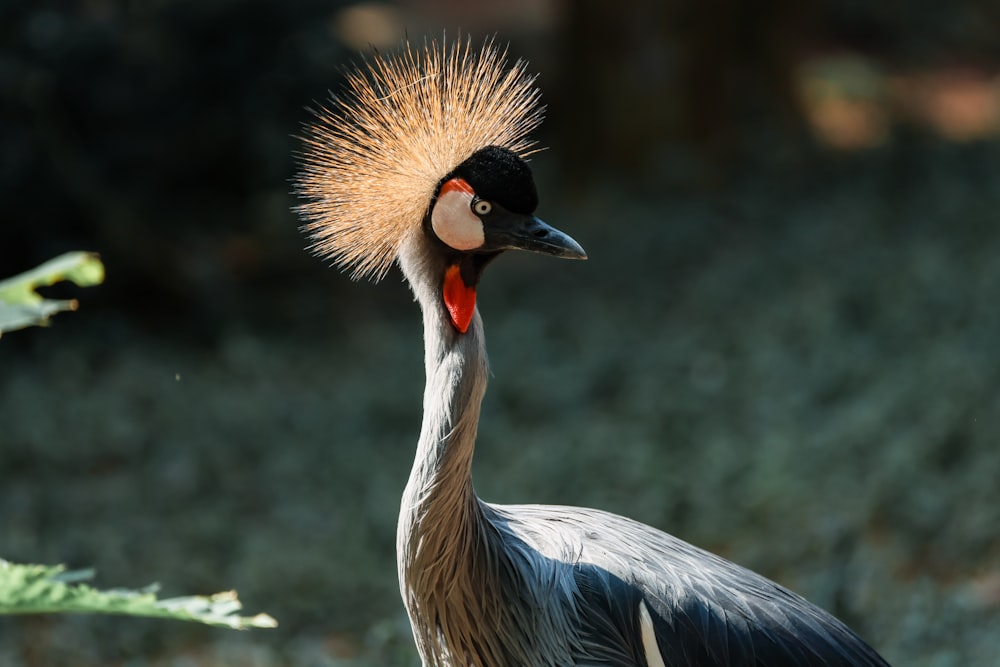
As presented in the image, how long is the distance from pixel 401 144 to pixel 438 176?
0.13 metres

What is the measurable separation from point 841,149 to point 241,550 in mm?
4688

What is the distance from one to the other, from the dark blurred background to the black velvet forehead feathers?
115 cm

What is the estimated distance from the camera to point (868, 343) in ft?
14.2

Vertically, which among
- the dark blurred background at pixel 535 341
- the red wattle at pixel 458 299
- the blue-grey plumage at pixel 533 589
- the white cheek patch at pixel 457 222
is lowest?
the blue-grey plumage at pixel 533 589

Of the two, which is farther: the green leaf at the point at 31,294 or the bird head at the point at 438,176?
the bird head at the point at 438,176

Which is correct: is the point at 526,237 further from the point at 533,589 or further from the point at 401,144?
the point at 533,589

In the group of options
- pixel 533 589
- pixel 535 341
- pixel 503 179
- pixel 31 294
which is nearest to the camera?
pixel 31 294

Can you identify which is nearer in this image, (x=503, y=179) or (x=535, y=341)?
(x=503, y=179)

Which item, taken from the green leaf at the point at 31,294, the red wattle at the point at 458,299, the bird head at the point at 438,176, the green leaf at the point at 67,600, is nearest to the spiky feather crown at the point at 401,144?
the bird head at the point at 438,176

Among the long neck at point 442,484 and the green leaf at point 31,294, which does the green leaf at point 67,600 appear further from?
the long neck at point 442,484

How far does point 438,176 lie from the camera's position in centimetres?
189

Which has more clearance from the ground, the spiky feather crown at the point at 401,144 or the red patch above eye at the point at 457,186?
the spiky feather crown at the point at 401,144

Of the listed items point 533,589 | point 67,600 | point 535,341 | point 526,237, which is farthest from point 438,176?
point 535,341

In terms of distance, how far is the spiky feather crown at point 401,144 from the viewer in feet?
6.29
